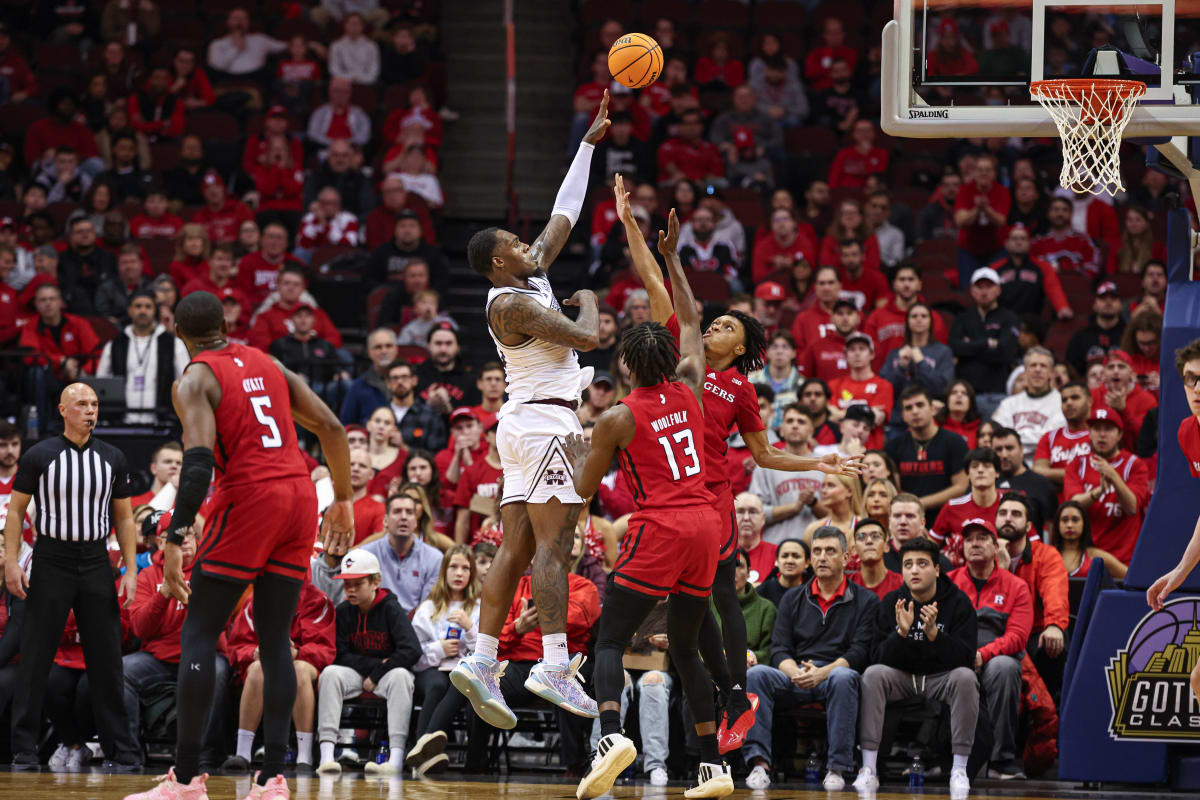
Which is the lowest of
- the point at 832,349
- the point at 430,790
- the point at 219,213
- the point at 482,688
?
the point at 430,790

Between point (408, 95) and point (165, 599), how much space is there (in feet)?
33.1

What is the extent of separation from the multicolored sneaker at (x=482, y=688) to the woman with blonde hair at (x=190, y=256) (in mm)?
9315

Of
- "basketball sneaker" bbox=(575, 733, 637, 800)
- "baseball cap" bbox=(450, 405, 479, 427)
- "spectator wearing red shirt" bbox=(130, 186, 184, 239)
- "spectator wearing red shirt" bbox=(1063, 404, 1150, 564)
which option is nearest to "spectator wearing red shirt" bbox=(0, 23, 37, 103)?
"spectator wearing red shirt" bbox=(130, 186, 184, 239)

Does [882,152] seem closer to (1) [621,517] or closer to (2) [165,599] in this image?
(1) [621,517]

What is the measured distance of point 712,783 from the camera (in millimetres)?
8133

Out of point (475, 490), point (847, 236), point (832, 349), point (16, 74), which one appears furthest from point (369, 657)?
point (16, 74)

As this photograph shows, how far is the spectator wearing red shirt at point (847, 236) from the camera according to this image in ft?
54.1

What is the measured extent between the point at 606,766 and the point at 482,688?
0.84 meters

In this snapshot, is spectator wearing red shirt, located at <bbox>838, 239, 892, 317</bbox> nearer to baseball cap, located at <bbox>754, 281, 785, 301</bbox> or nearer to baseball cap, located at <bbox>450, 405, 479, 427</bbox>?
baseball cap, located at <bbox>754, 281, 785, 301</bbox>

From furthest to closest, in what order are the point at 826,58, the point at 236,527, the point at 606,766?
1. the point at 826,58
2. the point at 606,766
3. the point at 236,527

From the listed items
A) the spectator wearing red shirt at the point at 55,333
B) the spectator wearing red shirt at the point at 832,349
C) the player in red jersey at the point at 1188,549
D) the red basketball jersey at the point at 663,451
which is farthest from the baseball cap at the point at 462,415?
the player in red jersey at the point at 1188,549

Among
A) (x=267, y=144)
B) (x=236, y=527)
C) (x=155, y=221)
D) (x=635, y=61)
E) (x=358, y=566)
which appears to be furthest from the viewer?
(x=267, y=144)

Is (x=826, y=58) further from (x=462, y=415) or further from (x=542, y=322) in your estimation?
(x=542, y=322)

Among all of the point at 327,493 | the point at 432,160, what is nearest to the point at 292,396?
the point at 327,493
